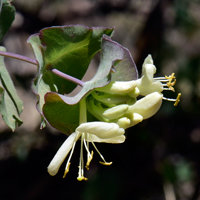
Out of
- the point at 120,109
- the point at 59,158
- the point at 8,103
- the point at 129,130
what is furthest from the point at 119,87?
the point at 129,130

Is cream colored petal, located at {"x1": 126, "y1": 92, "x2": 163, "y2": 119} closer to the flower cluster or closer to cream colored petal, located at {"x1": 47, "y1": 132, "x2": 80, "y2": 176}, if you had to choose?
the flower cluster

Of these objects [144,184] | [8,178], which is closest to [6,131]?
[8,178]

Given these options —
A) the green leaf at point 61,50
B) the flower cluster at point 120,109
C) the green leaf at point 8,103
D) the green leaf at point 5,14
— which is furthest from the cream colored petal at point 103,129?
the green leaf at point 5,14

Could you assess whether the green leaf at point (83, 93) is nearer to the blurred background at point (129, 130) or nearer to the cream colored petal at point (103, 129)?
the cream colored petal at point (103, 129)

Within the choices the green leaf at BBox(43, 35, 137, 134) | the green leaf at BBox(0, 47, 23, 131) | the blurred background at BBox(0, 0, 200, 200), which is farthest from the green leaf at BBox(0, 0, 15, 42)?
the blurred background at BBox(0, 0, 200, 200)

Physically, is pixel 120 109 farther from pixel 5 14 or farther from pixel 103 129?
pixel 5 14
